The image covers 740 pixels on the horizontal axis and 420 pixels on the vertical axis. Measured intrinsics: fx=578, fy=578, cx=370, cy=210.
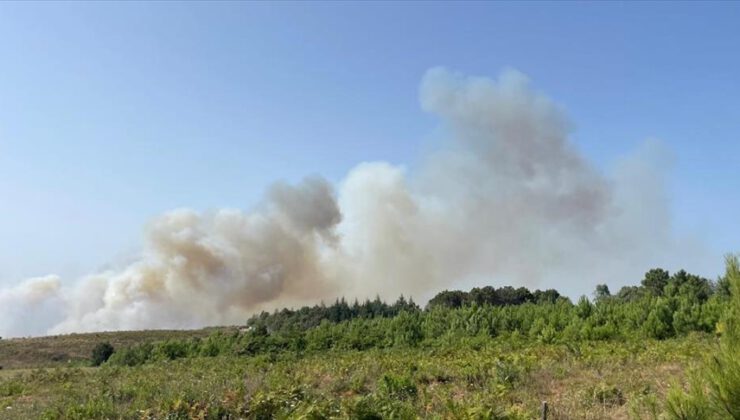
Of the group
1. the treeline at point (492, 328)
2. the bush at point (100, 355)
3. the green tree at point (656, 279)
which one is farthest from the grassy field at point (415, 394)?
the green tree at point (656, 279)

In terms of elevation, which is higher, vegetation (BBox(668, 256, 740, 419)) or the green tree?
the green tree

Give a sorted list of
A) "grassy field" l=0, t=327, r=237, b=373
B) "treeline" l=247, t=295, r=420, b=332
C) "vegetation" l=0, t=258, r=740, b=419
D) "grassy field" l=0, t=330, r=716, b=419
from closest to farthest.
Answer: "vegetation" l=0, t=258, r=740, b=419 < "grassy field" l=0, t=330, r=716, b=419 < "grassy field" l=0, t=327, r=237, b=373 < "treeline" l=247, t=295, r=420, b=332

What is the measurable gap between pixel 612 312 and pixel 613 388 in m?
32.5

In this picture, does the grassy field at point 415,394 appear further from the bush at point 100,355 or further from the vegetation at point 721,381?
the bush at point 100,355

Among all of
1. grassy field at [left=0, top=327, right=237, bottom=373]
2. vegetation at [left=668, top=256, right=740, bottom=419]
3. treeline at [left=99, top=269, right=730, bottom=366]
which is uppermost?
grassy field at [left=0, top=327, right=237, bottom=373]

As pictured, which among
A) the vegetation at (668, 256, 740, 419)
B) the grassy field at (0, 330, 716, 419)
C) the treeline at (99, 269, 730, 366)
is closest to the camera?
the vegetation at (668, 256, 740, 419)

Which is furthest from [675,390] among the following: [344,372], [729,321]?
[344,372]

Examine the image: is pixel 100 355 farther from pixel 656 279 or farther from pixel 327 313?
pixel 656 279

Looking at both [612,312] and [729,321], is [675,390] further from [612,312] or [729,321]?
[612,312]

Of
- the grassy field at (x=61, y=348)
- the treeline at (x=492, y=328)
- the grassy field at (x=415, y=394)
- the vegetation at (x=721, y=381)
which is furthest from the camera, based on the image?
the grassy field at (x=61, y=348)

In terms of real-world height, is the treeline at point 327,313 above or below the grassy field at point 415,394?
above

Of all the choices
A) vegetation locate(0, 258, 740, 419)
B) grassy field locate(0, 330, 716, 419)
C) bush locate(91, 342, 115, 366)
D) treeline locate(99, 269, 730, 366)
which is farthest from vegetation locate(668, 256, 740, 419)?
bush locate(91, 342, 115, 366)

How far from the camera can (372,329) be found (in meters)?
49.3

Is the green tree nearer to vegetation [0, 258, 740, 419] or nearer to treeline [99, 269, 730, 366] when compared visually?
treeline [99, 269, 730, 366]
